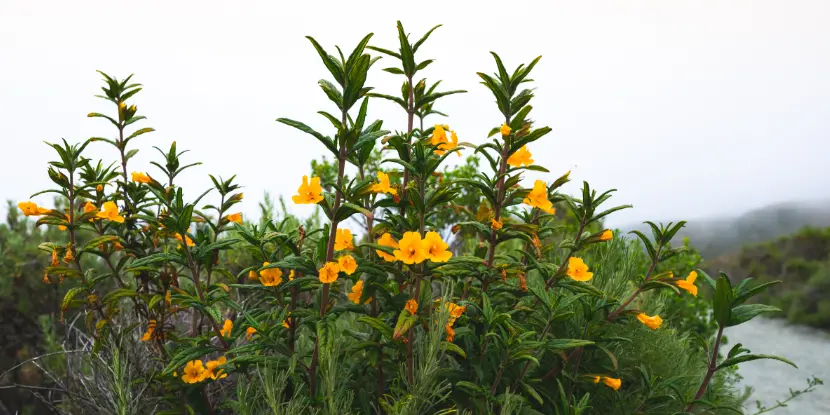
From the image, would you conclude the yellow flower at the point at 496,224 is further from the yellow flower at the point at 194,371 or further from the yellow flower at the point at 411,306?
the yellow flower at the point at 194,371

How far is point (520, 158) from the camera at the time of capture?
7.06 ft

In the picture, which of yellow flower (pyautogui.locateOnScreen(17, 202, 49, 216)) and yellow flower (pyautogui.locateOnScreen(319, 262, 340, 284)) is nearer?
yellow flower (pyautogui.locateOnScreen(319, 262, 340, 284))

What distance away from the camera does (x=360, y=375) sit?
2260mm

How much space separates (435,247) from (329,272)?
340 mm

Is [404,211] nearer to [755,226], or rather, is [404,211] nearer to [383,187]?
[383,187]

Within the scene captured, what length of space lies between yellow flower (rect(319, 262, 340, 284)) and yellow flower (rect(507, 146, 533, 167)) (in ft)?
2.48

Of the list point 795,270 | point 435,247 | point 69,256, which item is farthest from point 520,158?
point 795,270

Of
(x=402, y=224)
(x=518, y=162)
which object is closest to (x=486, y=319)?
(x=402, y=224)

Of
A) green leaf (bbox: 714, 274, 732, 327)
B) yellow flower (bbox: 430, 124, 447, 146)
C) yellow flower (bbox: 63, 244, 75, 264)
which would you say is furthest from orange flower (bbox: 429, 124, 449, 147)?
yellow flower (bbox: 63, 244, 75, 264)

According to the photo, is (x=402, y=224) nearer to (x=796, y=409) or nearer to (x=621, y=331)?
(x=621, y=331)

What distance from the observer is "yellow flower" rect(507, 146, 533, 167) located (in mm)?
2127

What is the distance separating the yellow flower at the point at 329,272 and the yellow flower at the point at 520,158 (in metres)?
0.75

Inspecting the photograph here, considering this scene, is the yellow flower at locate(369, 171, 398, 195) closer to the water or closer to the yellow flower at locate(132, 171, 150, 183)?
the yellow flower at locate(132, 171, 150, 183)

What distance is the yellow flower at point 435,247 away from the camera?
68.3 inches
